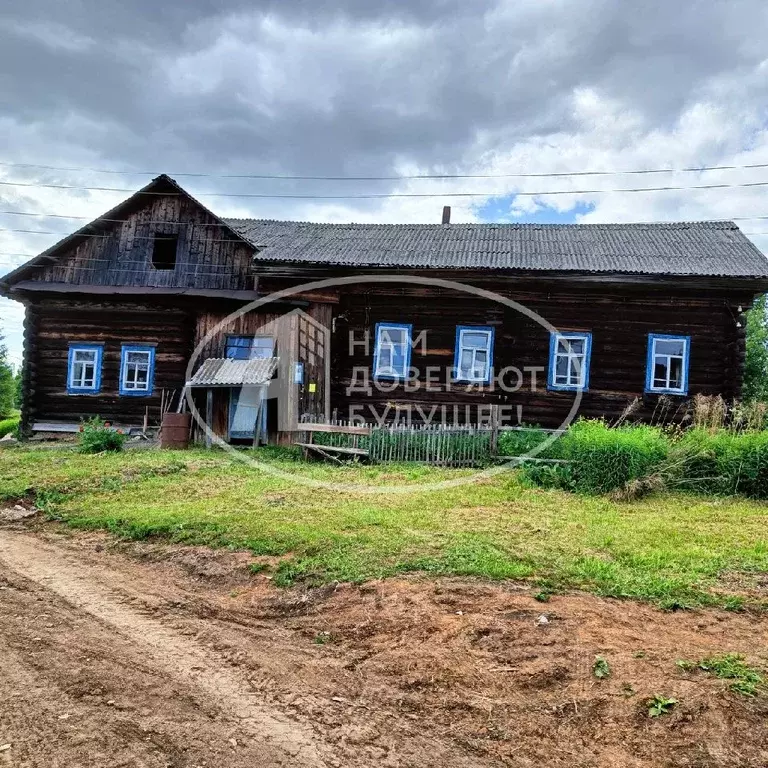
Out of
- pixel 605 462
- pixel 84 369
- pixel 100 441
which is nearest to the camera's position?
pixel 605 462

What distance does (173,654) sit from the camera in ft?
13.9

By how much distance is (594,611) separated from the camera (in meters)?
4.70

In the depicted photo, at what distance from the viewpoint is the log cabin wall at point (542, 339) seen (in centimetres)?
1454

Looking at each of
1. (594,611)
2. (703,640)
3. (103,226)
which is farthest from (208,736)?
(103,226)

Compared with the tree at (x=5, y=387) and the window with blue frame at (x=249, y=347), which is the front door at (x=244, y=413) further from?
the tree at (x=5, y=387)

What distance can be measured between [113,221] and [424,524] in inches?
564

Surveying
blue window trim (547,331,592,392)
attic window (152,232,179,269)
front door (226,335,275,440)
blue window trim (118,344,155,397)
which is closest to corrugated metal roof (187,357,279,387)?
front door (226,335,275,440)

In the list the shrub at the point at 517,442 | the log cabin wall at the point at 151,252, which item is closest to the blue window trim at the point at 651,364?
the shrub at the point at 517,442

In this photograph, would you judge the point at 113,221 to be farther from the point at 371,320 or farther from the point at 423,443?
the point at 423,443

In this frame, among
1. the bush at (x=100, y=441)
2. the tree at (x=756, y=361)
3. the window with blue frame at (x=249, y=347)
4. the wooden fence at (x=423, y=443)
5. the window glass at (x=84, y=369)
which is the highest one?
the tree at (x=756, y=361)

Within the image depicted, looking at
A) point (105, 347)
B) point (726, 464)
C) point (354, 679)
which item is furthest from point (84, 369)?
point (726, 464)

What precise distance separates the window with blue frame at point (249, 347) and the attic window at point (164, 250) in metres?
3.18

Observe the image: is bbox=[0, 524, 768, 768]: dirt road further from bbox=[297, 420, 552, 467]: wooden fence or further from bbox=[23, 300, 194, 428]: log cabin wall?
bbox=[23, 300, 194, 428]: log cabin wall

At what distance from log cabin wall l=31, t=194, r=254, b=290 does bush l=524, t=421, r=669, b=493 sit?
10.2 meters
